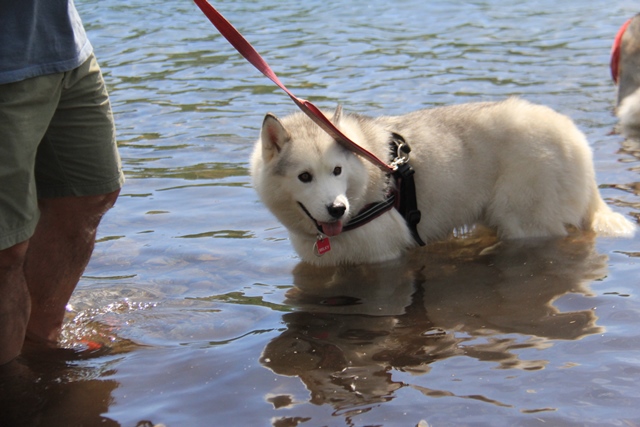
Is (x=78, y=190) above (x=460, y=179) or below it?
above

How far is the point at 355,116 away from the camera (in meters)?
5.43

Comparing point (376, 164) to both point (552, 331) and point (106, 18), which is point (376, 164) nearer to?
point (552, 331)

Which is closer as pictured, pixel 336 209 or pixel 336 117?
pixel 336 209

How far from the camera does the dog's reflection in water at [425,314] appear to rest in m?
3.80

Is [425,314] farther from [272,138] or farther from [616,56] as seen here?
[616,56]

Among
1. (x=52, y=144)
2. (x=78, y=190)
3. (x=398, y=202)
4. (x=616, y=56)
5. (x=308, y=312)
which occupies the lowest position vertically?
(x=308, y=312)

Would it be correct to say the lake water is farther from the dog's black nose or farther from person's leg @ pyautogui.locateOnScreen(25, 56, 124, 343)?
the dog's black nose

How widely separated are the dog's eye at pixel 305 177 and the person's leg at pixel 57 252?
1294 millimetres

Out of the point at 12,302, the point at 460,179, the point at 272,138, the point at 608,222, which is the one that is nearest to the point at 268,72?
the point at 272,138

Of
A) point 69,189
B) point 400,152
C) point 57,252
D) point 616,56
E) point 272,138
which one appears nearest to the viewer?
point 69,189

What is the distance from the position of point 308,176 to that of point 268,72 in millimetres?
880

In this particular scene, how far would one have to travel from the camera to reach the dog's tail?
557cm

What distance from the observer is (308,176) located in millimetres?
4930

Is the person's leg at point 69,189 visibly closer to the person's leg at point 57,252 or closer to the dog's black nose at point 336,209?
the person's leg at point 57,252
